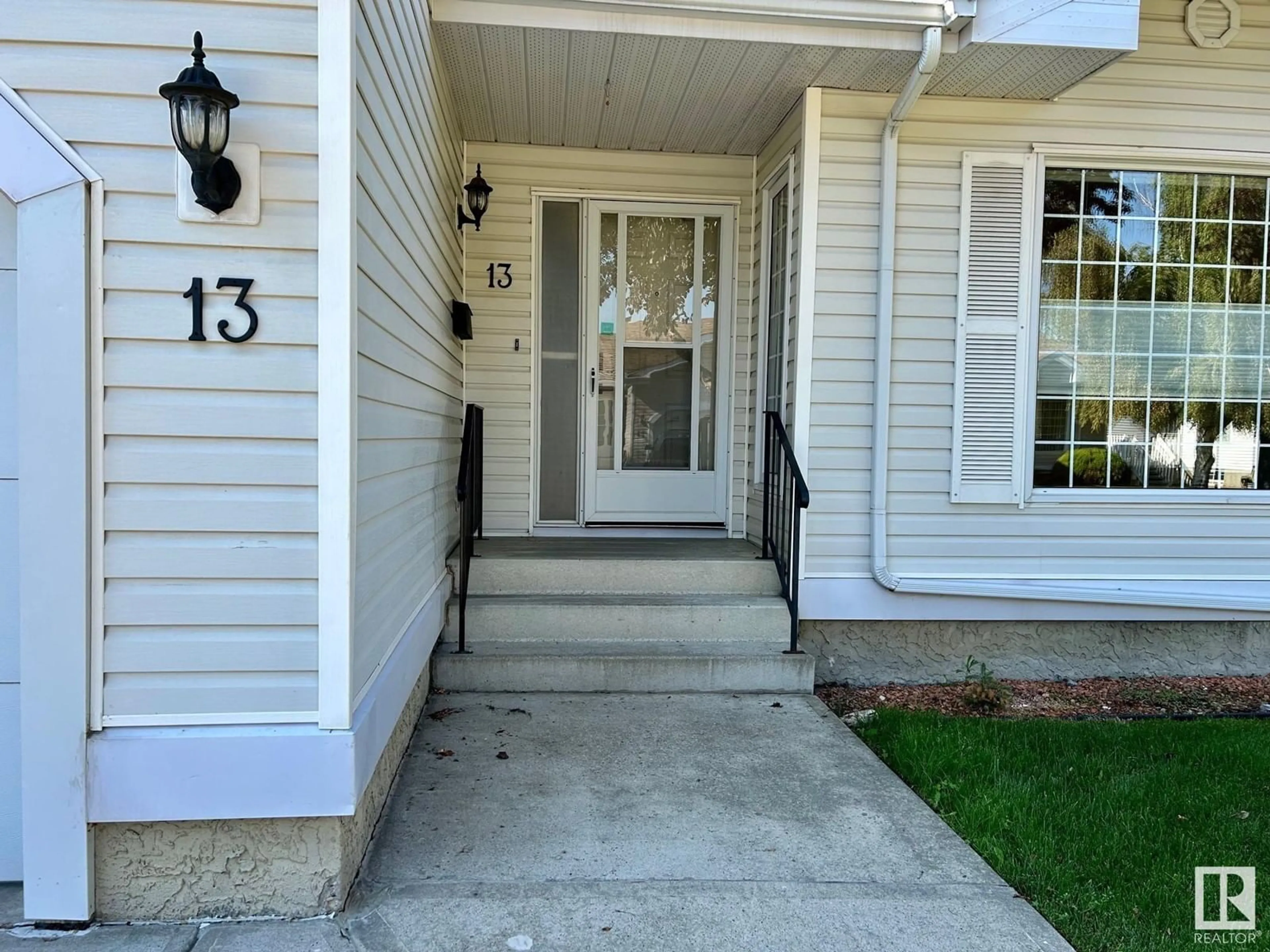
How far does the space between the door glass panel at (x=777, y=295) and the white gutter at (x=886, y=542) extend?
512 millimetres

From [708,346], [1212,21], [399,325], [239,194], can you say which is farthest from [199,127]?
[1212,21]

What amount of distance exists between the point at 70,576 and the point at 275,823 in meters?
0.79

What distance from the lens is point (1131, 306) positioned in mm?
4336

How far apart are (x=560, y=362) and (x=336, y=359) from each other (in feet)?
10.2

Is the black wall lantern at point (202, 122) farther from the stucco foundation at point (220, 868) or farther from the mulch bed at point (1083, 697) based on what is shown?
the mulch bed at point (1083, 697)

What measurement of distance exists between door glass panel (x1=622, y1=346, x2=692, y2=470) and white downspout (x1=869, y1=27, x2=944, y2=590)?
1361mm

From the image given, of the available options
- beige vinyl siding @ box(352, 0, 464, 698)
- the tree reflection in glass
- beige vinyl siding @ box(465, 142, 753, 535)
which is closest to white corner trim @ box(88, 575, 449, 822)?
beige vinyl siding @ box(352, 0, 464, 698)

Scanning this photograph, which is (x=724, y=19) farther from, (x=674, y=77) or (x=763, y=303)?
(x=763, y=303)

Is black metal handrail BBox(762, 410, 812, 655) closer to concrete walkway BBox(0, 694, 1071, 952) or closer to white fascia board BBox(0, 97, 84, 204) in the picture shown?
concrete walkway BBox(0, 694, 1071, 952)

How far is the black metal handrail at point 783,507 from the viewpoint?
394 cm

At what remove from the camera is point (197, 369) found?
6.70 ft

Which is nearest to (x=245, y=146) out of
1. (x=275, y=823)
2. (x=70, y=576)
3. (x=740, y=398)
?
(x=70, y=576)

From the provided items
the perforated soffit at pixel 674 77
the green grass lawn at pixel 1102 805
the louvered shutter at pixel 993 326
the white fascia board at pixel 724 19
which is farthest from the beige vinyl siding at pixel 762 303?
the green grass lawn at pixel 1102 805

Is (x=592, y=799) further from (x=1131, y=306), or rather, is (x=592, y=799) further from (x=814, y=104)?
(x=1131, y=306)
